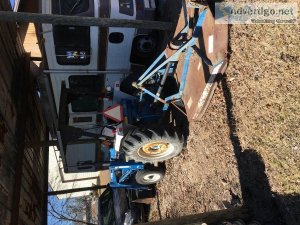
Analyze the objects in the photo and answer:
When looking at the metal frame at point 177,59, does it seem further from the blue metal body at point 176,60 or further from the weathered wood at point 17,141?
the weathered wood at point 17,141

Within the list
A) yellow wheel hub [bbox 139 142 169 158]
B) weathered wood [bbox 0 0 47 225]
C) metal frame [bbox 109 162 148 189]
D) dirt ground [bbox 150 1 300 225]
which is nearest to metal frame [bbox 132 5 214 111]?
dirt ground [bbox 150 1 300 225]

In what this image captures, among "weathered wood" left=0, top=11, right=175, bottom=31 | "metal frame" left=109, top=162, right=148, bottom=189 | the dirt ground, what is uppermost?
"weathered wood" left=0, top=11, right=175, bottom=31

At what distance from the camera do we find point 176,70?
6703mm

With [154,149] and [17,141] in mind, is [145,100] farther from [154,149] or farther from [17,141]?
[17,141]

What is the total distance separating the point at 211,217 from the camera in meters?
4.95

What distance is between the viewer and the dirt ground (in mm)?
4590

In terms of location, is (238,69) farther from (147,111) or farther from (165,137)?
(147,111)

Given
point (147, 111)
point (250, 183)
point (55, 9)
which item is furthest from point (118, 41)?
point (250, 183)

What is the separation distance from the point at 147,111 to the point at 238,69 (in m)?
2.45

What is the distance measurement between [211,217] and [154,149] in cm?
244

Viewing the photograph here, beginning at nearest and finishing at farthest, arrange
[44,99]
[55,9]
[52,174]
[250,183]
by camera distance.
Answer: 1. [250,183]
2. [55,9]
3. [44,99]
4. [52,174]

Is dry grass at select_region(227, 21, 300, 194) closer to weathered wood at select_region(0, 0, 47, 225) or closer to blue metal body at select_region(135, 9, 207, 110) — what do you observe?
blue metal body at select_region(135, 9, 207, 110)

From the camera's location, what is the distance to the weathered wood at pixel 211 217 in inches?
191

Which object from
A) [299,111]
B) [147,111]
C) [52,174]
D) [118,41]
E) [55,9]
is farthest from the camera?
[52,174]
